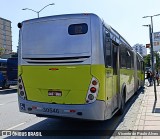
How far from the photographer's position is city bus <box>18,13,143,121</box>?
765cm

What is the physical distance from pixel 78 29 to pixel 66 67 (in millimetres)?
1023

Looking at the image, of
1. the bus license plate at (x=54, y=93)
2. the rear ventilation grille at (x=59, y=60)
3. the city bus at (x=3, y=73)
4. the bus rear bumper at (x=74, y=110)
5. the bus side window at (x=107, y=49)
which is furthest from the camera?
the city bus at (x=3, y=73)

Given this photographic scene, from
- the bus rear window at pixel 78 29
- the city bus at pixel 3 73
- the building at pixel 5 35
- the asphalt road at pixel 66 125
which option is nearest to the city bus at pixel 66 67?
the bus rear window at pixel 78 29

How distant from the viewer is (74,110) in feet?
25.2

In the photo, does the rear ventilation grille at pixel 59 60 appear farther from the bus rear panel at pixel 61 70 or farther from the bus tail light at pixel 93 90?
the bus tail light at pixel 93 90

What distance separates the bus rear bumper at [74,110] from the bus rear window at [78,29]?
181 cm

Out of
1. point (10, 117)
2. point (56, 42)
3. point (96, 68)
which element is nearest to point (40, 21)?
point (56, 42)

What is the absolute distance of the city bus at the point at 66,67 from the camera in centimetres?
765

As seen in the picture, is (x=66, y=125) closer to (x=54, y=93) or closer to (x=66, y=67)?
(x=54, y=93)

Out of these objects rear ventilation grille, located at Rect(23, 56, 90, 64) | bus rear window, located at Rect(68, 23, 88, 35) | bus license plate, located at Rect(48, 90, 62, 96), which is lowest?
bus license plate, located at Rect(48, 90, 62, 96)

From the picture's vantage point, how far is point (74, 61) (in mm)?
7789

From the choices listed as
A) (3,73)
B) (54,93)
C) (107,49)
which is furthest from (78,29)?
(3,73)

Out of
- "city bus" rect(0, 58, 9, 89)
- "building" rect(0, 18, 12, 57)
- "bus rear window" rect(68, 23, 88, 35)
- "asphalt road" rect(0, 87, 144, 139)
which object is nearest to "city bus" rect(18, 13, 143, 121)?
"bus rear window" rect(68, 23, 88, 35)

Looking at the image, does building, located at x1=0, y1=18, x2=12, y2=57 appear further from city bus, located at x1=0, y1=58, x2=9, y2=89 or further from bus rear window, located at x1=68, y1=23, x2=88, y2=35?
bus rear window, located at x1=68, y1=23, x2=88, y2=35
